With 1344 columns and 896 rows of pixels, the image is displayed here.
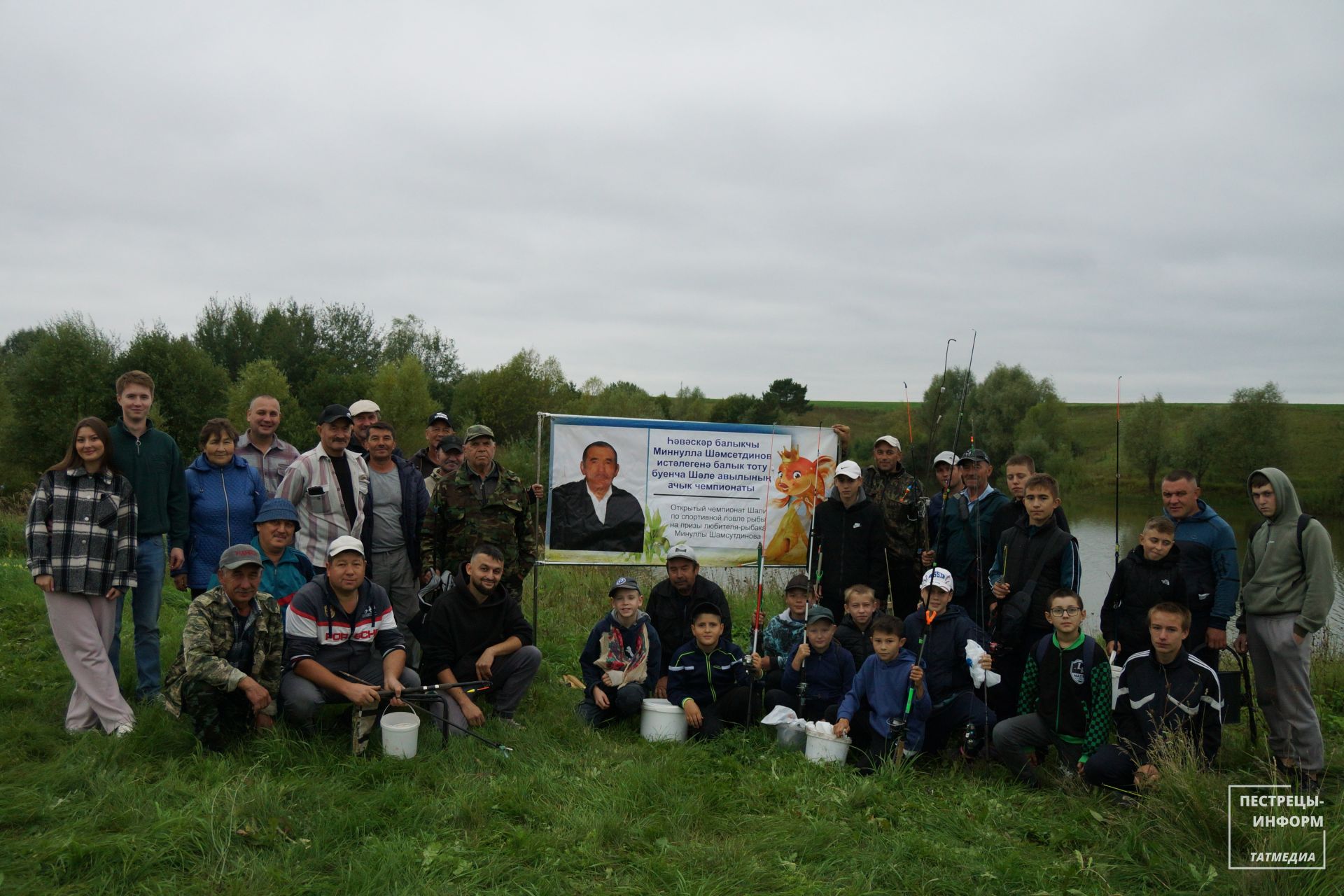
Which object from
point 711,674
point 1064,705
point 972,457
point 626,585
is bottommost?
point 711,674

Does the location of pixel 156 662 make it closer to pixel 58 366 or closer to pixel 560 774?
pixel 560 774

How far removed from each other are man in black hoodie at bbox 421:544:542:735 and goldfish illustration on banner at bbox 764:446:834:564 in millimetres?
2618

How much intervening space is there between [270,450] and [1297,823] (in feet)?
22.1

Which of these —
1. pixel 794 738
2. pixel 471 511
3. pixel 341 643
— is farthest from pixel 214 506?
pixel 794 738

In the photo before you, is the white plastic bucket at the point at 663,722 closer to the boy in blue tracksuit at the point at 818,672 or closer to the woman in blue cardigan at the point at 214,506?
the boy in blue tracksuit at the point at 818,672

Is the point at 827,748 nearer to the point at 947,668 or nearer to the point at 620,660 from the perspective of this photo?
the point at 947,668

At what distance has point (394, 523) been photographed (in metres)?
6.42

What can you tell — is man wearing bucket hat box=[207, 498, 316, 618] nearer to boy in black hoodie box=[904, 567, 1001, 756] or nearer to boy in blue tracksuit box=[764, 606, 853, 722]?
boy in blue tracksuit box=[764, 606, 853, 722]

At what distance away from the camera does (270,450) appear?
648 centimetres

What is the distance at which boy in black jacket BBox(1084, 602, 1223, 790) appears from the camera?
4953mm

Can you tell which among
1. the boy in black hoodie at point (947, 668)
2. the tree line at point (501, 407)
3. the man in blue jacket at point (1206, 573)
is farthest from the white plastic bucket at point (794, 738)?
the tree line at point (501, 407)

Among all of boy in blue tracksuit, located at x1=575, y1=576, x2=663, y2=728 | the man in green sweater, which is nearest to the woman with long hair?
the man in green sweater

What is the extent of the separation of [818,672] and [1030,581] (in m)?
1.63

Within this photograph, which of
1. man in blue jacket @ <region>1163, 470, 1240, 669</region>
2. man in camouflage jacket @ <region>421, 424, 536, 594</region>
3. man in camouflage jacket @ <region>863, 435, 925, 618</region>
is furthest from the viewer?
man in camouflage jacket @ <region>863, 435, 925, 618</region>
